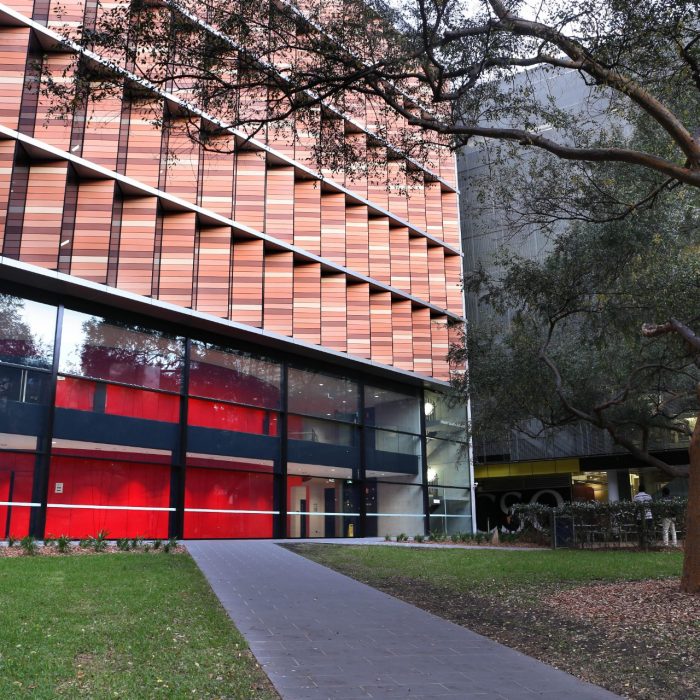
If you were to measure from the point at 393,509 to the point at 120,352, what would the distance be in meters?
13.1

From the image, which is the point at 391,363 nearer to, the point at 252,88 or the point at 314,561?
the point at 314,561

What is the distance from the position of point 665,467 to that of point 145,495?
1431 centimetres

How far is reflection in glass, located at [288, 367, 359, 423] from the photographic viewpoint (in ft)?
85.8

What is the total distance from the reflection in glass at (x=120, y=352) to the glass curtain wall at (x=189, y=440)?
38mm

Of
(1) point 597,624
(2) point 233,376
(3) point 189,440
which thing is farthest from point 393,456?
(1) point 597,624

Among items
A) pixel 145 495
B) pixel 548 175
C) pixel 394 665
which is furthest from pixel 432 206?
pixel 394 665

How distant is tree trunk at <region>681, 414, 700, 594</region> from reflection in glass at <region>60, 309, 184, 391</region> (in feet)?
53.6

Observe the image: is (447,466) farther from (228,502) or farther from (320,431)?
(228,502)

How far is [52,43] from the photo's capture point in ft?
65.9

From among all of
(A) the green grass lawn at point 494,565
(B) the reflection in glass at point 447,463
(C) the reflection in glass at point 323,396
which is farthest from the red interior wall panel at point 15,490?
(B) the reflection in glass at point 447,463

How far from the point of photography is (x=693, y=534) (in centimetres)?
930

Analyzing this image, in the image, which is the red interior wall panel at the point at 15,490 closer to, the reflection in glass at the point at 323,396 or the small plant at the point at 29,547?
the small plant at the point at 29,547

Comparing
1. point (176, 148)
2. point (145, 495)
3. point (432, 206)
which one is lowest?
point (145, 495)

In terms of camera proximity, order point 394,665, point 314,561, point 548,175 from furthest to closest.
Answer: point 548,175 < point 314,561 < point 394,665
